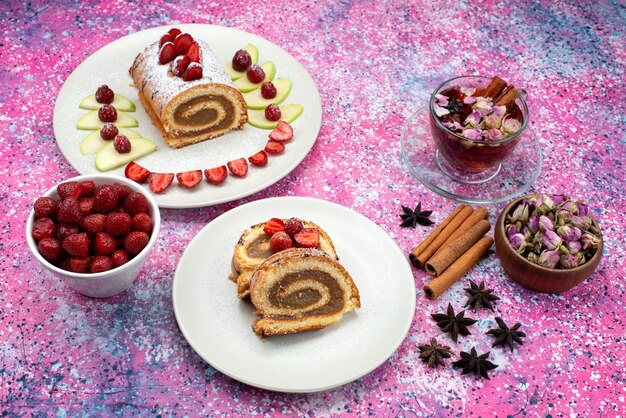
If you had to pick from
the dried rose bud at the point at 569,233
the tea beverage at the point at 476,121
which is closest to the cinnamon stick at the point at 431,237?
the tea beverage at the point at 476,121

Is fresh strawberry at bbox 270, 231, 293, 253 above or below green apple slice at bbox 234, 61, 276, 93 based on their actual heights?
above

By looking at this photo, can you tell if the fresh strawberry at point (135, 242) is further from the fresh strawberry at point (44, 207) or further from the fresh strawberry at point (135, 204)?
the fresh strawberry at point (44, 207)

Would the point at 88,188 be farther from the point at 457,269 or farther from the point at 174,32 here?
the point at 457,269

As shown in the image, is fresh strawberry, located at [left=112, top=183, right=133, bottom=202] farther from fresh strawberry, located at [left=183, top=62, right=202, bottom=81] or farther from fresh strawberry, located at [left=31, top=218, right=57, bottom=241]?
fresh strawberry, located at [left=183, top=62, right=202, bottom=81]

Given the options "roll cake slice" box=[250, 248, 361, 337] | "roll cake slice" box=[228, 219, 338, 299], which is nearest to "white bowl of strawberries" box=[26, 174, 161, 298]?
"roll cake slice" box=[228, 219, 338, 299]

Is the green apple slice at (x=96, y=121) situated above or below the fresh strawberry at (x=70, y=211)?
below

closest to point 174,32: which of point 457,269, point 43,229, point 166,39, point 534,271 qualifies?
point 166,39

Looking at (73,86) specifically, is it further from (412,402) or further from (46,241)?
(412,402)

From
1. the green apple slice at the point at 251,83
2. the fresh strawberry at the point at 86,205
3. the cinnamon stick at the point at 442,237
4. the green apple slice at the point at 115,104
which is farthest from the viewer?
the green apple slice at the point at 251,83
